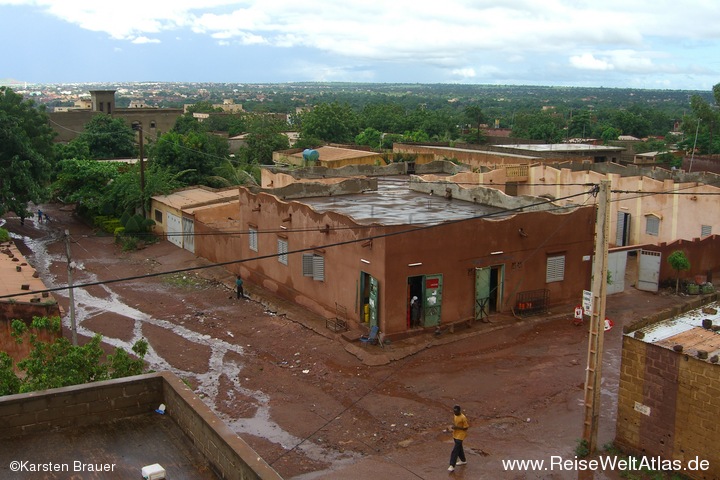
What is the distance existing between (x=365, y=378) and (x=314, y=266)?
18.6 ft

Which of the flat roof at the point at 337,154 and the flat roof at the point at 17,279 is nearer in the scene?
the flat roof at the point at 17,279

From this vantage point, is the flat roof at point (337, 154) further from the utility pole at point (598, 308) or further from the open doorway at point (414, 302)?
the utility pole at point (598, 308)

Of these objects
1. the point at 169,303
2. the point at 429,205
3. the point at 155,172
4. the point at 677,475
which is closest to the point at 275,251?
the point at 169,303

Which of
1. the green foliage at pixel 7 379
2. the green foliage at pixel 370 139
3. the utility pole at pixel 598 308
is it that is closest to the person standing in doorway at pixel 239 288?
the green foliage at pixel 7 379

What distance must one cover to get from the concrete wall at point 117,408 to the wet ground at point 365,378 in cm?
154

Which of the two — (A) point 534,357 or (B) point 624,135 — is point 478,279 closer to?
(A) point 534,357

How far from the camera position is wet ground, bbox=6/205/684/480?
1473 centimetres

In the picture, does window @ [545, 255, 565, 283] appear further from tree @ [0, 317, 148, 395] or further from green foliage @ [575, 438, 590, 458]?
tree @ [0, 317, 148, 395]

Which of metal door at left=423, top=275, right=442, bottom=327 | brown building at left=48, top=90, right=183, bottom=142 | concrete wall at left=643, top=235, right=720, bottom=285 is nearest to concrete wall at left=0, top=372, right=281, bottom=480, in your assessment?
metal door at left=423, top=275, right=442, bottom=327

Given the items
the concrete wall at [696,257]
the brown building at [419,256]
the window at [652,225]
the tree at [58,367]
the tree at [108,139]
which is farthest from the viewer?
the tree at [108,139]

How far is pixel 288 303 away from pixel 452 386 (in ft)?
28.6

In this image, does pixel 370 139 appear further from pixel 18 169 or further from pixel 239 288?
pixel 239 288

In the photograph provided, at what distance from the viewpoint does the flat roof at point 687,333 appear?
13453 mm

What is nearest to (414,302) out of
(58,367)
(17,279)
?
(58,367)
